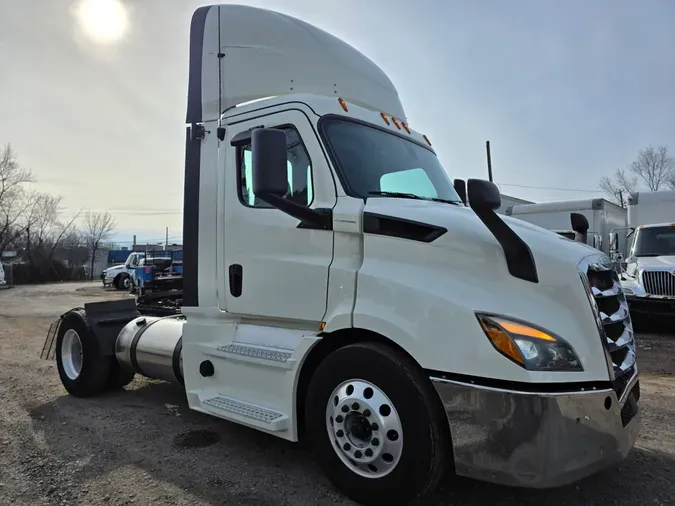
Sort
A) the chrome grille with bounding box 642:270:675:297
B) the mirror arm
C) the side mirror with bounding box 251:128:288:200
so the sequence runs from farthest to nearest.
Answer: the chrome grille with bounding box 642:270:675:297 < the mirror arm < the side mirror with bounding box 251:128:288:200

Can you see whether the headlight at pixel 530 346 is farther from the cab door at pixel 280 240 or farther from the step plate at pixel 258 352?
the step plate at pixel 258 352

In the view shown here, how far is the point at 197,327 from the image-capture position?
14.1 ft

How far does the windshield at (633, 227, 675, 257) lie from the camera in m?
11.5

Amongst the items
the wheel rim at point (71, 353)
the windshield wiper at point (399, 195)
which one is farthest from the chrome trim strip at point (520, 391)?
the wheel rim at point (71, 353)

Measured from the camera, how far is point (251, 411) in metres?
3.71

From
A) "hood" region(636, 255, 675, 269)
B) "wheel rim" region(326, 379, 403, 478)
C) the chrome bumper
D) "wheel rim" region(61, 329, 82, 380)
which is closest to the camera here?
the chrome bumper

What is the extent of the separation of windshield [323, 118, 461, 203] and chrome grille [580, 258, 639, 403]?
1285mm

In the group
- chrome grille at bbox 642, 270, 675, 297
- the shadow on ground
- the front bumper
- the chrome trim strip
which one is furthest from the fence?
the chrome trim strip

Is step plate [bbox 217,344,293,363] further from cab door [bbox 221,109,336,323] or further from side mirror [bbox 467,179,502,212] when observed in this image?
side mirror [bbox 467,179,502,212]

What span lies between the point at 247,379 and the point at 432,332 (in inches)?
64.2

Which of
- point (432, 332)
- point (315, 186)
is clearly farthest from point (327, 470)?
point (315, 186)

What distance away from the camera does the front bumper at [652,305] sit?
33.2ft

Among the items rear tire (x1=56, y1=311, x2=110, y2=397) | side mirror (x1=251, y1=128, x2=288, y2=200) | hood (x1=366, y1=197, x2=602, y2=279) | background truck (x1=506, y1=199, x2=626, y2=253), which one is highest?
background truck (x1=506, y1=199, x2=626, y2=253)

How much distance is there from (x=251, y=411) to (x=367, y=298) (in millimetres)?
1290
